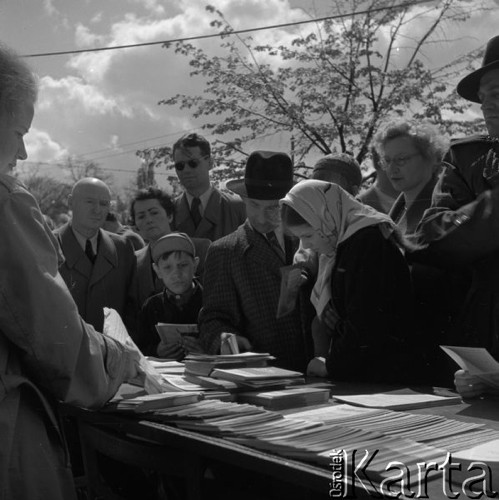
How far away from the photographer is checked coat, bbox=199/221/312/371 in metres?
3.36

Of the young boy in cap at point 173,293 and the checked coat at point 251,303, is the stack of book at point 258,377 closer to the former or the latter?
the checked coat at point 251,303

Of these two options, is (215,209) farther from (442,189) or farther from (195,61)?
(195,61)

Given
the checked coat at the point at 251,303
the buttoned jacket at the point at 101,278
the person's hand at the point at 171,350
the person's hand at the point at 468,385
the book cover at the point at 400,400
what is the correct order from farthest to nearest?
the buttoned jacket at the point at 101,278 < the person's hand at the point at 171,350 < the checked coat at the point at 251,303 < the person's hand at the point at 468,385 < the book cover at the point at 400,400

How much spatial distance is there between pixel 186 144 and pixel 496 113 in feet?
8.64

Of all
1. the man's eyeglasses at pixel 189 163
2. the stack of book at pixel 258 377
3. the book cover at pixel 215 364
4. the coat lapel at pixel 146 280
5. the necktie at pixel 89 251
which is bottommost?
the stack of book at pixel 258 377

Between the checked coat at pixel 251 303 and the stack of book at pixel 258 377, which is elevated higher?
the checked coat at pixel 251 303

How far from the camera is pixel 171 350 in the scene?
3.63m

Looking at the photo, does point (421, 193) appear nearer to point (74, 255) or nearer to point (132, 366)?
point (132, 366)

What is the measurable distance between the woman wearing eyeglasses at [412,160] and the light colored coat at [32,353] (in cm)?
188

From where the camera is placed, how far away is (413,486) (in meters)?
1.38

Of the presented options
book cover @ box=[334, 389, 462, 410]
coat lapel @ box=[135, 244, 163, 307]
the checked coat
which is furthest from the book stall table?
coat lapel @ box=[135, 244, 163, 307]

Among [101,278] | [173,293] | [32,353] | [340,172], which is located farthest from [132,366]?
[101,278]

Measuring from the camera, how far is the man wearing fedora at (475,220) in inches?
102

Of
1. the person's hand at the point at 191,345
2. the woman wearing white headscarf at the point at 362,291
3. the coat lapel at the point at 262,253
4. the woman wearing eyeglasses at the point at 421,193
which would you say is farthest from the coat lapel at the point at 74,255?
the woman wearing white headscarf at the point at 362,291
